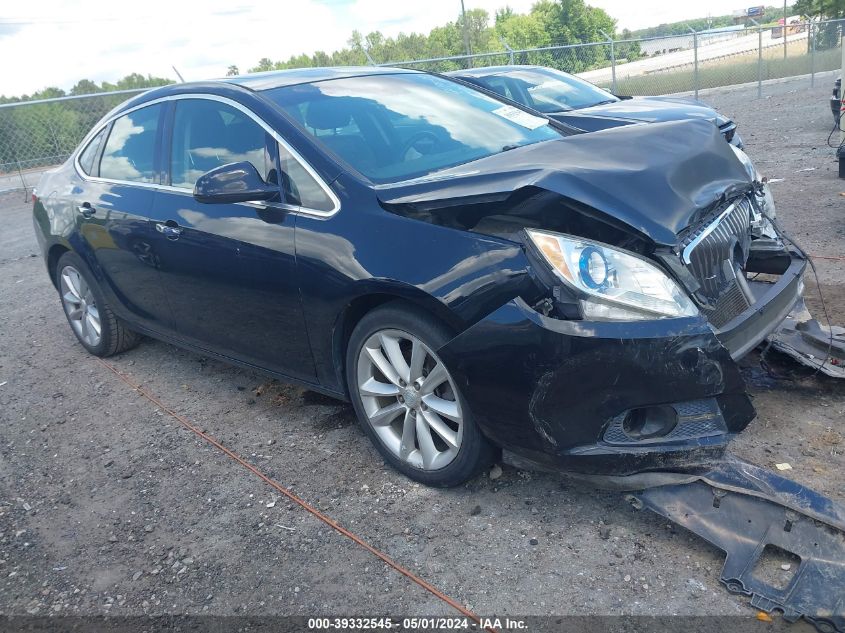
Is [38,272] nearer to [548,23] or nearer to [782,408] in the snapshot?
[782,408]

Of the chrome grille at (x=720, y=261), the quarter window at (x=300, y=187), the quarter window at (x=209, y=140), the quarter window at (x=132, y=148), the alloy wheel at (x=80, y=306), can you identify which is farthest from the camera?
the alloy wheel at (x=80, y=306)

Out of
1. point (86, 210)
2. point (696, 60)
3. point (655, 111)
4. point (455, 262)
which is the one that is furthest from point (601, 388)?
point (696, 60)

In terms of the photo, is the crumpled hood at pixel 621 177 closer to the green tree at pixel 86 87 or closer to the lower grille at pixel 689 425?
the lower grille at pixel 689 425

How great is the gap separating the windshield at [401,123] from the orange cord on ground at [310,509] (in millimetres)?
1448

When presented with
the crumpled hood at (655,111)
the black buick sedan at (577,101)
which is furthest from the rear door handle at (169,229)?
the crumpled hood at (655,111)

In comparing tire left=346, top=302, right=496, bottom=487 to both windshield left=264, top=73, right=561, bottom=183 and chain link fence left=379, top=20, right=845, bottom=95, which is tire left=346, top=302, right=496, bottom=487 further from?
chain link fence left=379, top=20, right=845, bottom=95

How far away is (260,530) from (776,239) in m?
2.72

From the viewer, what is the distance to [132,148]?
4.48m

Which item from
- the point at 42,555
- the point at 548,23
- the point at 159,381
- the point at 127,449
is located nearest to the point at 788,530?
the point at 42,555

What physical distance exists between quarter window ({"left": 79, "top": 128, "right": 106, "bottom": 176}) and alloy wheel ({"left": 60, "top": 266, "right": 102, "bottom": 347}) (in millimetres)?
729

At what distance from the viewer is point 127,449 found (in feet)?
12.9

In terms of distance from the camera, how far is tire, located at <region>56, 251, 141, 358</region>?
5051 millimetres

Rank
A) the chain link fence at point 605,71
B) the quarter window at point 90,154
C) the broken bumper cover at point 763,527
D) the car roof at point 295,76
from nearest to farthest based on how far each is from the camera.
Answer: the broken bumper cover at point 763,527 → the car roof at point 295,76 → the quarter window at point 90,154 → the chain link fence at point 605,71

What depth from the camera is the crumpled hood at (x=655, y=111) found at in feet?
22.4
